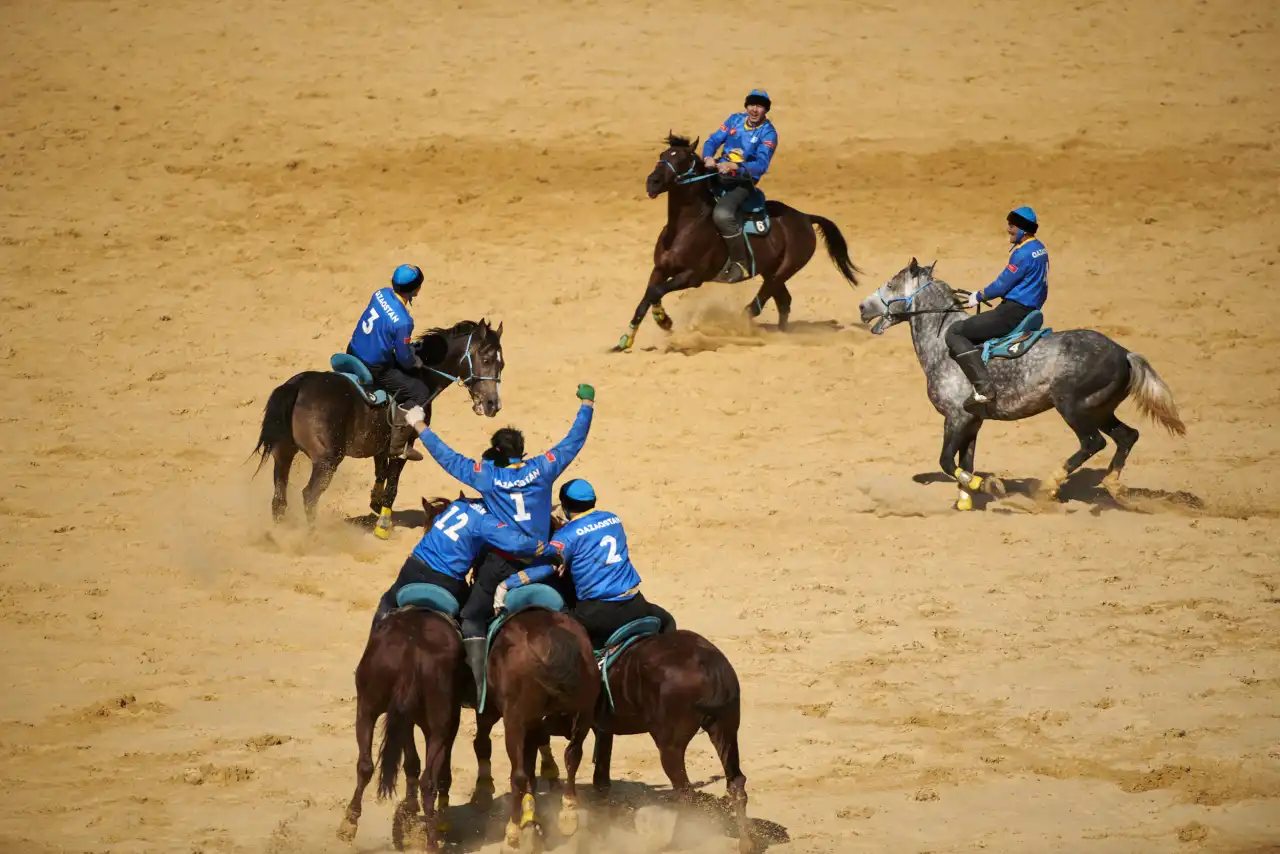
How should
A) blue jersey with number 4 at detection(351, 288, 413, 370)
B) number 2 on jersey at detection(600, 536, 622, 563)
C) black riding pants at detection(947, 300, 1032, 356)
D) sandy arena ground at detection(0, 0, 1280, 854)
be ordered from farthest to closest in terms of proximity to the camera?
black riding pants at detection(947, 300, 1032, 356) → blue jersey with number 4 at detection(351, 288, 413, 370) → sandy arena ground at detection(0, 0, 1280, 854) → number 2 on jersey at detection(600, 536, 622, 563)

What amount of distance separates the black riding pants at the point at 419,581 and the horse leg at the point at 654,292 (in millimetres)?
9021

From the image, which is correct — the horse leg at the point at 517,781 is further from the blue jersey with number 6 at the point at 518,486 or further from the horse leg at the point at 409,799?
the blue jersey with number 6 at the point at 518,486

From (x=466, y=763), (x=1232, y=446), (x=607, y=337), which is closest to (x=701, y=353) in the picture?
(x=607, y=337)

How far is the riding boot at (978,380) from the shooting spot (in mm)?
14320

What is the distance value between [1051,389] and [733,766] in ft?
22.0

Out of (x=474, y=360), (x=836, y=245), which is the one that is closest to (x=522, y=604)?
(x=474, y=360)

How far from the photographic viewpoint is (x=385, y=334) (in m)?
13.7

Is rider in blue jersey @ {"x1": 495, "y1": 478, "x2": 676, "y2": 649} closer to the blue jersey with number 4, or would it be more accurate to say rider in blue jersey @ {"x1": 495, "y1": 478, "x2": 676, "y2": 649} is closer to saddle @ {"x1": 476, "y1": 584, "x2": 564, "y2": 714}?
saddle @ {"x1": 476, "y1": 584, "x2": 564, "y2": 714}

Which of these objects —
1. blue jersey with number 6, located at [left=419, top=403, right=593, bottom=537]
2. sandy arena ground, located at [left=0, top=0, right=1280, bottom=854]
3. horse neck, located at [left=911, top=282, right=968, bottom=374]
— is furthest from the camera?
horse neck, located at [left=911, top=282, right=968, bottom=374]

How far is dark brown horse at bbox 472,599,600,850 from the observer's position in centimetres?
860

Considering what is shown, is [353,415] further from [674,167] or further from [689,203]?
[689,203]

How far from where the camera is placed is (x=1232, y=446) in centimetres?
1571

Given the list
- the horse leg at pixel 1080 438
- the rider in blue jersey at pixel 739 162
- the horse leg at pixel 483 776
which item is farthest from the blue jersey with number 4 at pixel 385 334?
the horse leg at pixel 1080 438

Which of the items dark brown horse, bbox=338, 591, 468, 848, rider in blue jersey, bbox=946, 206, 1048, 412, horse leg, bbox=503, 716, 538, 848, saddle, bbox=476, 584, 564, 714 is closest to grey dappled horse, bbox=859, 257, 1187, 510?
rider in blue jersey, bbox=946, 206, 1048, 412
